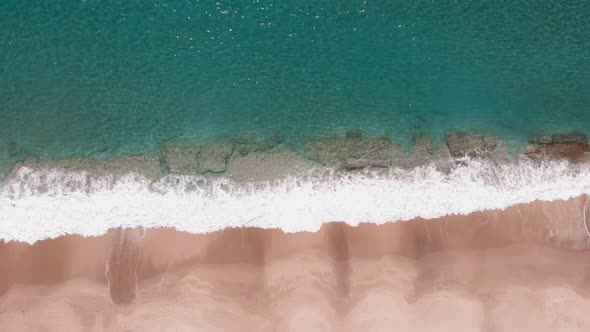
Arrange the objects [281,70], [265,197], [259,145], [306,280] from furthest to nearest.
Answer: [281,70] < [259,145] < [265,197] < [306,280]

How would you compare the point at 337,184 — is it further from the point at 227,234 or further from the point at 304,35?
the point at 304,35

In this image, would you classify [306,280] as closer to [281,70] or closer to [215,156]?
[215,156]

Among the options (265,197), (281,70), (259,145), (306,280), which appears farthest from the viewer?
(281,70)

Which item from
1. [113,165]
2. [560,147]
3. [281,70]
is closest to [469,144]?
[560,147]

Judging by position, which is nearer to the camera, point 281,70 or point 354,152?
point 354,152

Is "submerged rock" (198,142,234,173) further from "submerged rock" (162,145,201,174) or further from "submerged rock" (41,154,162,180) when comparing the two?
"submerged rock" (41,154,162,180)

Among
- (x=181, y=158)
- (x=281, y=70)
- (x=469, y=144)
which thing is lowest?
(x=181, y=158)

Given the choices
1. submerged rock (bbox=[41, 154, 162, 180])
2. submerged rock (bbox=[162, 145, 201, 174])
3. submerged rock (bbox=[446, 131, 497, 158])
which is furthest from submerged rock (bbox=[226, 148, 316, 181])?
submerged rock (bbox=[446, 131, 497, 158])

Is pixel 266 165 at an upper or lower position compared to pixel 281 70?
lower
